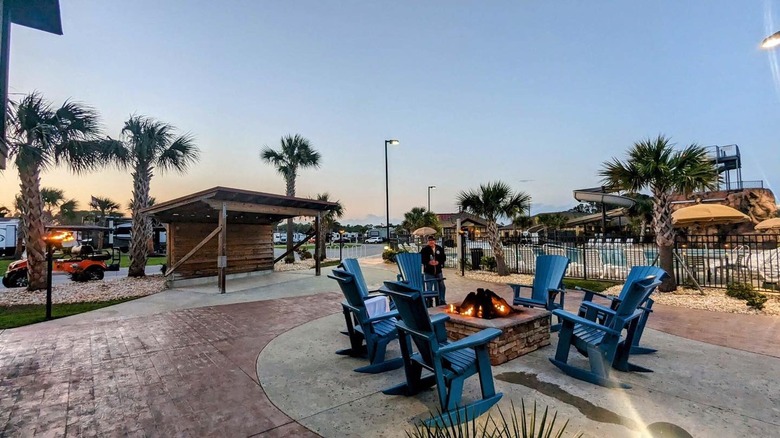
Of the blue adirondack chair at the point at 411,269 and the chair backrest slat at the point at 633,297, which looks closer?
the chair backrest slat at the point at 633,297

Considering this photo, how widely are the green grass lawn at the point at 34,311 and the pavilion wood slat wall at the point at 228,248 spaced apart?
2.89 metres

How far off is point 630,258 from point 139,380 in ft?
47.1

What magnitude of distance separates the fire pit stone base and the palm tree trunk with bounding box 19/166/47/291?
1180 cm

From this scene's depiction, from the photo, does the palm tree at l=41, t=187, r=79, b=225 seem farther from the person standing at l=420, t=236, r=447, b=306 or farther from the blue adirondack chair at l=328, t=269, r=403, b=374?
the blue adirondack chair at l=328, t=269, r=403, b=374

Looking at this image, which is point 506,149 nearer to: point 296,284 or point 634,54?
point 634,54

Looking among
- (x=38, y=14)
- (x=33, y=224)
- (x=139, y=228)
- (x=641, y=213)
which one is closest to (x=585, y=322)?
(x=38, y=14)

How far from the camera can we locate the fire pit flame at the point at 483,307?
4.14 m

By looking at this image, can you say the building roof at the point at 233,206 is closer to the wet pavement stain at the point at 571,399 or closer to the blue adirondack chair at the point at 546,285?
the blue adirondack chair at the point at 546,285

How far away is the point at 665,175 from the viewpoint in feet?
25.8

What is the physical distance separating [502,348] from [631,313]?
1.32 m

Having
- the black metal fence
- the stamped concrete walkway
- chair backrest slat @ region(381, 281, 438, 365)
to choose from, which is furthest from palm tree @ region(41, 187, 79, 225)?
chair backrest slat @ region(381, 281, 438, 365)

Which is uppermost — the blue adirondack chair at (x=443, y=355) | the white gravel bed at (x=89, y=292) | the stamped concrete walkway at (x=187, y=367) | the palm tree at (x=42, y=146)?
the palm tree at (x=42, y=146)

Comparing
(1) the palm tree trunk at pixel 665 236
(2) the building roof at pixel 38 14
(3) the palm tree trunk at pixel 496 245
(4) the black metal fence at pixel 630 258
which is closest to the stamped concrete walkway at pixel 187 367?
(1) the palm tree trunk at pixel 665 236

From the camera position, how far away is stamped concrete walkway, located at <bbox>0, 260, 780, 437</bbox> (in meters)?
2.63
